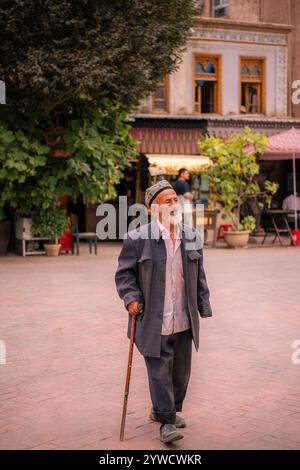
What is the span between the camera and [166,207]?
521 cm

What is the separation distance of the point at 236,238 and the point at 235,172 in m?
1.78

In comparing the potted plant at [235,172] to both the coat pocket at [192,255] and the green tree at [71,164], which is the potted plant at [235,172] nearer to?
the green tree at [71,164]

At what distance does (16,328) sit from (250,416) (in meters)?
4.27

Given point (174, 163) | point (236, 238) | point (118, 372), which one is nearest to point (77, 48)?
point (174, 163)

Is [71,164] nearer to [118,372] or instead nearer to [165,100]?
[165,100]

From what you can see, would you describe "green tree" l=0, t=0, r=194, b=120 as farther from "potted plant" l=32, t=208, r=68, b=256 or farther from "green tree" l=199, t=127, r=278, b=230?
"green tree" l=199, t=127, r=278, b=230

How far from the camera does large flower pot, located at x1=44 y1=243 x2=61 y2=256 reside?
1839 centimetres

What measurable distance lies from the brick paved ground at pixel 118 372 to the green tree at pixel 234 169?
7181mm

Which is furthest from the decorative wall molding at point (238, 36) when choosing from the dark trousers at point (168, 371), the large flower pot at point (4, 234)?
the dark trousers at point (168, 371)

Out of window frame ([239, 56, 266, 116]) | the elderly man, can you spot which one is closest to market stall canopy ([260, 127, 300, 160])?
window frame ([239, 56, 266, 116])

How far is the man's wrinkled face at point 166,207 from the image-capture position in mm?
5203

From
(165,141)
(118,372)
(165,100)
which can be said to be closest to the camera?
(118,372)

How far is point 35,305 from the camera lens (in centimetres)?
1088

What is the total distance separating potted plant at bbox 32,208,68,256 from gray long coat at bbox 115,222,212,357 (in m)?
13.1
